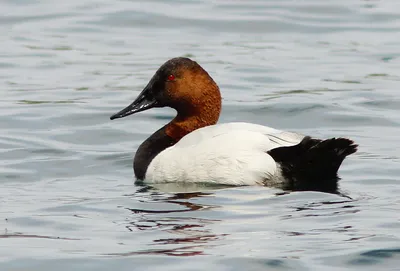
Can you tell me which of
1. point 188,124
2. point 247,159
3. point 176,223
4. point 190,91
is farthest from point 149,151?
point 176,223

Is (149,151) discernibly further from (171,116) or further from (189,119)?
(171,116)

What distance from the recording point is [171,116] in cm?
1241

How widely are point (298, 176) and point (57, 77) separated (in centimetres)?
605

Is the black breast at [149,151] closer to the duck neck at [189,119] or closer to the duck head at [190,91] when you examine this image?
the duck neck at [189,119]

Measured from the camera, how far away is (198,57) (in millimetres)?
15016

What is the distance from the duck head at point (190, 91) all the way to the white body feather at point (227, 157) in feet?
2.07

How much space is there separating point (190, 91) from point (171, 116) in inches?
111

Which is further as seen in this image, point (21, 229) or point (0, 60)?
point (0, 60)

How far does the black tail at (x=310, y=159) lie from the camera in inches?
336

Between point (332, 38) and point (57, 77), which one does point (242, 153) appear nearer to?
point (57, 77)

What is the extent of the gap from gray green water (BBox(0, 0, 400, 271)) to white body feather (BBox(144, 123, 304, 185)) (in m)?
0.14

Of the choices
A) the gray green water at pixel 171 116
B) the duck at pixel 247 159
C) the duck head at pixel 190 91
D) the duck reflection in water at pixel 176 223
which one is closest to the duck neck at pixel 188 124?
the duck head at pixel 190 91

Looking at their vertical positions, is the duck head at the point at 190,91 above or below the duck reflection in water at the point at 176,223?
above

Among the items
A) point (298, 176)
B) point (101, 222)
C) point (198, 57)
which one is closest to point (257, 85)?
point (198, 57)
